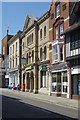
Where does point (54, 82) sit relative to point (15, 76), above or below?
below

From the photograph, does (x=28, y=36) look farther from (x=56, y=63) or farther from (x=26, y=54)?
(x=56, y=63)

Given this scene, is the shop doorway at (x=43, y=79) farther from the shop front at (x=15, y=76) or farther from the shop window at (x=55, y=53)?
the shop front at (x=15, y=76)

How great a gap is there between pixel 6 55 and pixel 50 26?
29.9 m

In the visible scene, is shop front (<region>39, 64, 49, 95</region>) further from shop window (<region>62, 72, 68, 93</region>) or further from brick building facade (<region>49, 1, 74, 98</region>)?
shop window (<region>62, 72, 68, 93</region>)

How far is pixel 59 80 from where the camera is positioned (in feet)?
93.2

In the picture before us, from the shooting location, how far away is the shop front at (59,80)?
26062mm

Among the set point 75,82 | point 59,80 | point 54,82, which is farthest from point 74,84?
point 54,82

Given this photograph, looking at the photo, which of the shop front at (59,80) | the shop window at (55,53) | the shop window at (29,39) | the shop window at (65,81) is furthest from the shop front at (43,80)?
the shop window at (29,39)

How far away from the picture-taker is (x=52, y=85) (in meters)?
29.8

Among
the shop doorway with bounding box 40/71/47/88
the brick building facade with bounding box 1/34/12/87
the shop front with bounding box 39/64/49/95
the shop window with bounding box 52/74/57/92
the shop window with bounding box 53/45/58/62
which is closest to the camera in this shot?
the shop window with bounding box 53/45/58/62

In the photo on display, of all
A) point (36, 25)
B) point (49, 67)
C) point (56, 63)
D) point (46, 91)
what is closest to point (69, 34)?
point (56, 63)

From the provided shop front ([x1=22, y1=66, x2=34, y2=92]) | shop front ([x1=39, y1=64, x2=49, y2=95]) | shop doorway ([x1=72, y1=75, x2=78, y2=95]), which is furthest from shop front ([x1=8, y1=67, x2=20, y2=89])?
shop doorway ([x1=72, y1=75, x2=78, y2=95])

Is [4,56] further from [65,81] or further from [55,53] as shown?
[65,81]

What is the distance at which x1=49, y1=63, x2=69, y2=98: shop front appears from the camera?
1026 inches
